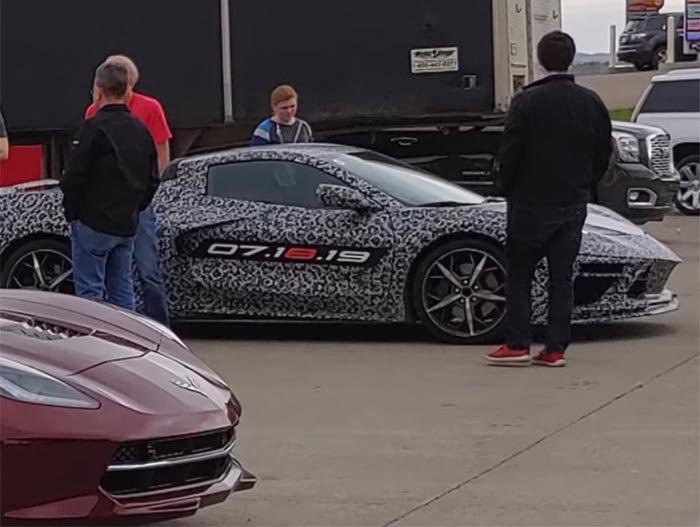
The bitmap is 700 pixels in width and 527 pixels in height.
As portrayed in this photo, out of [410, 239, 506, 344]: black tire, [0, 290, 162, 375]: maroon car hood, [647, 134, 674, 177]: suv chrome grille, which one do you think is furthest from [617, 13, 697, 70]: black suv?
[0, 290, 162, 375]: maroon car hood

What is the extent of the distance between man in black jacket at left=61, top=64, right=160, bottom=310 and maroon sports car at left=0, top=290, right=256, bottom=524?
124 inches

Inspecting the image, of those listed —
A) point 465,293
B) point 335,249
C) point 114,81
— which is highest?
point 114,81

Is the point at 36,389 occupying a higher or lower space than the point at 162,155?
lower

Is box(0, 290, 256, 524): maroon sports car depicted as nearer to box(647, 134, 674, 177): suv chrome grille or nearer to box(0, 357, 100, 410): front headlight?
box(0, 357, 100, 410): front headlight

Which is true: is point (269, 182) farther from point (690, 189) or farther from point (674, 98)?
point (674, 98)

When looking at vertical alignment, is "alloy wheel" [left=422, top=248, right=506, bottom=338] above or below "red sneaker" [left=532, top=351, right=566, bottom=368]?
above

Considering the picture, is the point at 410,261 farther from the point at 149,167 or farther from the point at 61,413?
the point at 61,413

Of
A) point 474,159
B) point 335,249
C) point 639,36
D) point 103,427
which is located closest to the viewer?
point 103,427

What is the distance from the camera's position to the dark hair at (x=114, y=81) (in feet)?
28.7

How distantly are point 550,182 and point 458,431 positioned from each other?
2.02 metres

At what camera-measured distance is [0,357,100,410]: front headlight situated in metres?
4.84

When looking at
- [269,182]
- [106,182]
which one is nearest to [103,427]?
[106,182]

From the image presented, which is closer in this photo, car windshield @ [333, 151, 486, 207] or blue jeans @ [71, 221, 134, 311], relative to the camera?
blue jeans @ [71, 221, 134, 311]

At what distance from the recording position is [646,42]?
3869 cm
